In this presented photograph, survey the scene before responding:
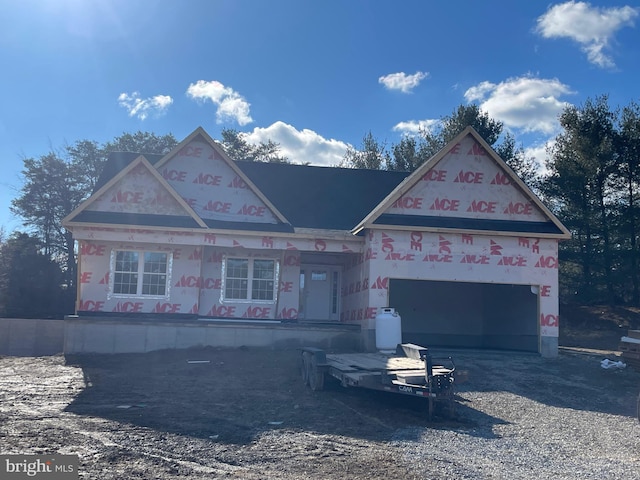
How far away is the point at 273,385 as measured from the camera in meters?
12.3

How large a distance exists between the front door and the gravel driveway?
5.86 meters

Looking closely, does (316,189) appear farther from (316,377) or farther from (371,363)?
(371,363)

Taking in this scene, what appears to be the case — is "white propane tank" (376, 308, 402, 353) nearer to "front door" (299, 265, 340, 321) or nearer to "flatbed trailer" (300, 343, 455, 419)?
"flatbed trailer" (300, 343, 455, 419)

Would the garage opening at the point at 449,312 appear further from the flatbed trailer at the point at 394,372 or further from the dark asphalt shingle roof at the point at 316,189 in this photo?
the flatbed trailer at the point at 394,372

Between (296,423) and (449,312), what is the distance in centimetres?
1436

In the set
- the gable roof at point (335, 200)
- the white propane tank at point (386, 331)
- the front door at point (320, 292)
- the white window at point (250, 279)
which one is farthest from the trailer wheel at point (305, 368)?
the front door at point (320, 292)

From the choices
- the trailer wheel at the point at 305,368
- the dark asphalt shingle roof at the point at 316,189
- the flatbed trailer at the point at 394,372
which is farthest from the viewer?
the dark asphalt shingle roof at the point at 316,189

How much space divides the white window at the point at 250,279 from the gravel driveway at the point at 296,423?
145 inches

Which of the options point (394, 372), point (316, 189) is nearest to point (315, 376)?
point (394, 372)

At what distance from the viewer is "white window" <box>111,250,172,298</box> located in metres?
17.7

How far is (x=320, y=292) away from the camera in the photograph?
21.1 metres

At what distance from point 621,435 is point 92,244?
14261 mm

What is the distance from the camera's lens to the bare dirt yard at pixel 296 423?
7.07m

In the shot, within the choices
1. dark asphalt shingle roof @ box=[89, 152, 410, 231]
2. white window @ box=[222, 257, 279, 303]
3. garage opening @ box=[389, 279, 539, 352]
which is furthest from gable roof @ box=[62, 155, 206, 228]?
garage opening @ box=[389, 279, 539, 352]
